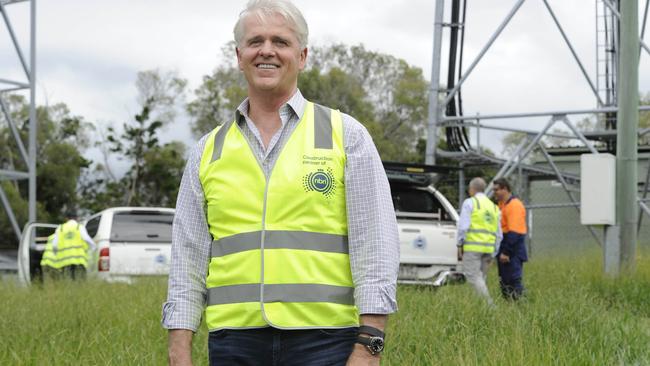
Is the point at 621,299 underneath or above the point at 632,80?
underneath

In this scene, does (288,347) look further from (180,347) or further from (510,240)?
(510,240)

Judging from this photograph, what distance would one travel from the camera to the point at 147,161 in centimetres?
5100

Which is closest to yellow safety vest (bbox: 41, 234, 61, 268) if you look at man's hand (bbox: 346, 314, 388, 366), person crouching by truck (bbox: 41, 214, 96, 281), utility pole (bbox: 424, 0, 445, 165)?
person crouching by truck (bbox: 41, 214, 96, 281)

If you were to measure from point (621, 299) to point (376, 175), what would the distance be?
8294mm

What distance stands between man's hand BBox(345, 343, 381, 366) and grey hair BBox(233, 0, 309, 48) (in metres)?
0.98

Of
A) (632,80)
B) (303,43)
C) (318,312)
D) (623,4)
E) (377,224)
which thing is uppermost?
(623,4)

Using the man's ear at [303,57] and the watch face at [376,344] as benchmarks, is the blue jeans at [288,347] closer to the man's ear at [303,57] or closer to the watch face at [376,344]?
the watch face at [376,344]

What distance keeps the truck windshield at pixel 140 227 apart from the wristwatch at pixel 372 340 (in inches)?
416

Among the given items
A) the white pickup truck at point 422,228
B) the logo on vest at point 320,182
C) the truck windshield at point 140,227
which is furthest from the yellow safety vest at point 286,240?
the truck windshield at point 140,227

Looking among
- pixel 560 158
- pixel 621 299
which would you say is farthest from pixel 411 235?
pixel 560 158

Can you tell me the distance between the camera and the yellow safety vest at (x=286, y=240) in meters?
3.20

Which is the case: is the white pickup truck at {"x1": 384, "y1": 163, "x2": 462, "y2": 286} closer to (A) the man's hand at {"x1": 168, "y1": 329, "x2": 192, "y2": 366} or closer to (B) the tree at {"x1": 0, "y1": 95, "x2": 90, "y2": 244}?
(A) the man's hand at {"x1": 168, "y1": 329, "x2": 192, "y2": 366}

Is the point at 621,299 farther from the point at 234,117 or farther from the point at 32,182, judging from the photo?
the point at 32,182

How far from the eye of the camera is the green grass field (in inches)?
239
